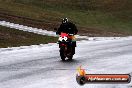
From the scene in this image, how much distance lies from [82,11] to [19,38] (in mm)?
33852

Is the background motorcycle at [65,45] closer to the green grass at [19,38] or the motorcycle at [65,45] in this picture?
the motorcycle at [65,45]

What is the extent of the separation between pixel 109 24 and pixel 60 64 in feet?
143

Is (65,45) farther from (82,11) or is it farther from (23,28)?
(82,11)

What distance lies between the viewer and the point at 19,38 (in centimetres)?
3559

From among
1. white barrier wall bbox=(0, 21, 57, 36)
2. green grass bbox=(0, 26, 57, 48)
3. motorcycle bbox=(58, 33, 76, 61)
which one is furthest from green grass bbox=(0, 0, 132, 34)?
motorcycle bbox=(58, 33, 76, 61)

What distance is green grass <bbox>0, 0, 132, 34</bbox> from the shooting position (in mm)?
57219

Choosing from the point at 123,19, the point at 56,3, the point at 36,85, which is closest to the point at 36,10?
the point at 56,3

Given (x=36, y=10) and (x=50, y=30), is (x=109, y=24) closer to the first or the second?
(x=36, y=10)

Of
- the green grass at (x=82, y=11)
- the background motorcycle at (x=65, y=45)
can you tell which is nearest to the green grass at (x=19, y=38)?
the background motorcycle at (x=65, y=45)

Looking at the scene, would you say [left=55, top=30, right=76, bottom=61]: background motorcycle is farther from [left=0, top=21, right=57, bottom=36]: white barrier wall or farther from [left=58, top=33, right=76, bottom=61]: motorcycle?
[left=0, top=21, right=57, bottom=36]: white barrier wall

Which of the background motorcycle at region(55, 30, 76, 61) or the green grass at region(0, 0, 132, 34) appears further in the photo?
the green grass at region(0, 0, 132, 34)

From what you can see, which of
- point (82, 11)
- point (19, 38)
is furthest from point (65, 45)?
Answer: point (82, 11)

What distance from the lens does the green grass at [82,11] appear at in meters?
57.2

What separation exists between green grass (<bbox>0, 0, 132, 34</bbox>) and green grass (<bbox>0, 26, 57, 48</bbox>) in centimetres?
1348
